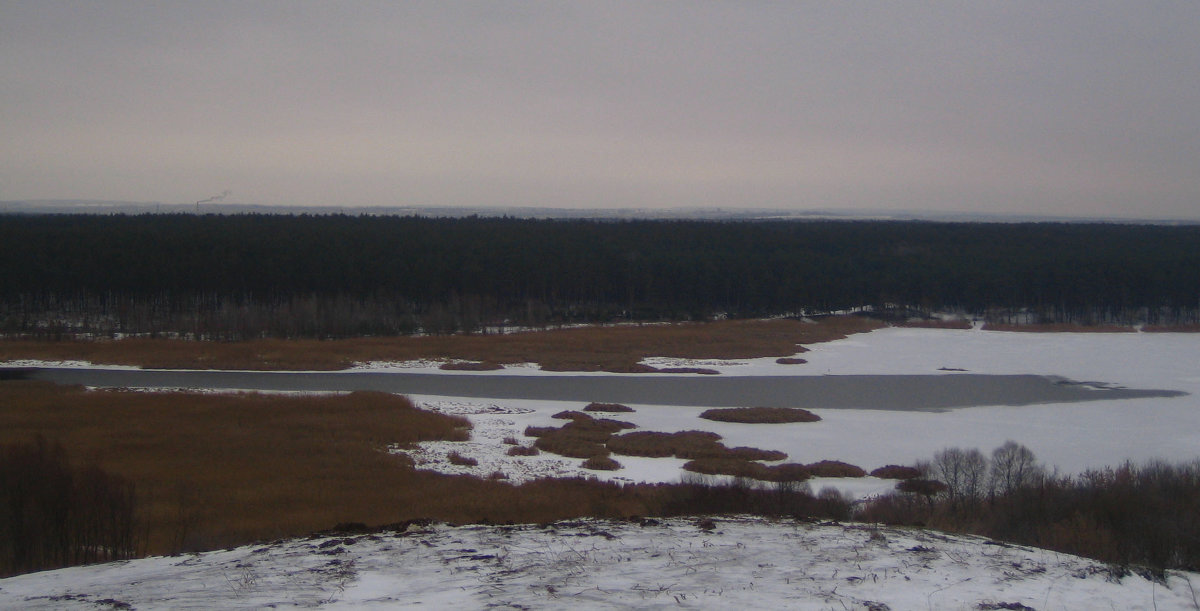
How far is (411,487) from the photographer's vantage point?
51.9ft

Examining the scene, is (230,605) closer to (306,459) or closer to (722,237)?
(306,459)

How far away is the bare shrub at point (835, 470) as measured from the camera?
1683 cm

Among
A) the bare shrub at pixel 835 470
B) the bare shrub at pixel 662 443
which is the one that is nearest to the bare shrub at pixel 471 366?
the bare shrub at pixel 662 443

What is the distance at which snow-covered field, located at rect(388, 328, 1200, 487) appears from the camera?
18062 millimetres

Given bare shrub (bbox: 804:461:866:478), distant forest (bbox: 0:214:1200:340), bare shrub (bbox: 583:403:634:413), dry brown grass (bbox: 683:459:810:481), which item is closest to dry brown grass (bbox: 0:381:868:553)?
dry brown grass (bbox: 683:459:810:481)

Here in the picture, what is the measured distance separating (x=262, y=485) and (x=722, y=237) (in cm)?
6289

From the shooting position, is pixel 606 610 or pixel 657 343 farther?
pixel 657 343

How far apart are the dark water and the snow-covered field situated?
1.33 meters

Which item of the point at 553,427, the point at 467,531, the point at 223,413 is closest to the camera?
the point at 467,531

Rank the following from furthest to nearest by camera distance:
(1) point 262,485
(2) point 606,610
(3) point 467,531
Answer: (1) point 262,485
(3) point 467,531
(2) point 606,610

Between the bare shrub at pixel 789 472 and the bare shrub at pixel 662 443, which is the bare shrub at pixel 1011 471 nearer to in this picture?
the bare shrub at pixel 789 472

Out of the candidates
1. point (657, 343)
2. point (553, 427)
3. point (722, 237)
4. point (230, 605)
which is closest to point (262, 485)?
point (553, 427)

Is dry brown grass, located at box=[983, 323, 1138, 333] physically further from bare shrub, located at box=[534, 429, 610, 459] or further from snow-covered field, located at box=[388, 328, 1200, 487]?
bare shrub, located at box=[534, 429, 610, 459]

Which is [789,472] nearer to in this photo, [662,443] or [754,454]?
[754,454]
